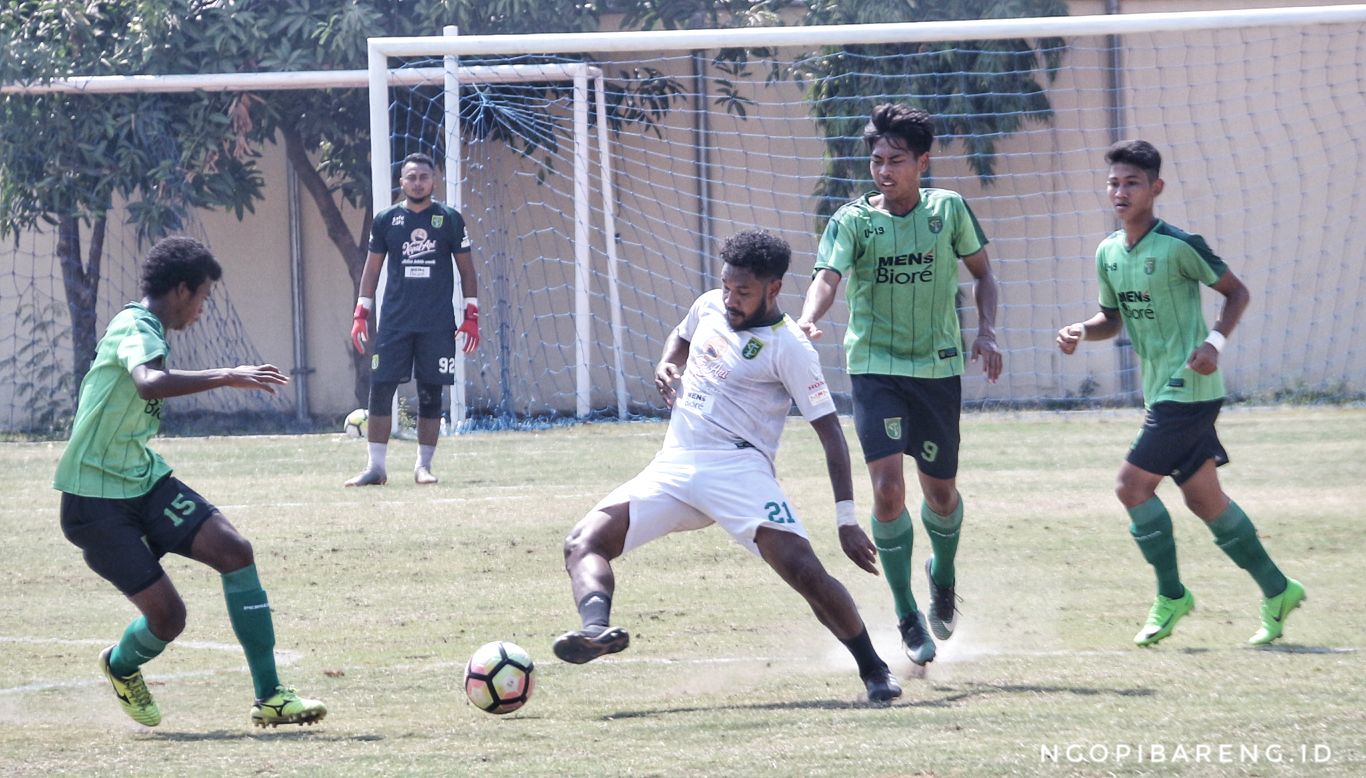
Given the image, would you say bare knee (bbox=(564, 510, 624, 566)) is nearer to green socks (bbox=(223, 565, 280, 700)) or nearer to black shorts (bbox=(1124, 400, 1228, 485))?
Result: green socks (bbox=(223, 565, 280, 700))

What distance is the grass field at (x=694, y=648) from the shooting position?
15.6 feet

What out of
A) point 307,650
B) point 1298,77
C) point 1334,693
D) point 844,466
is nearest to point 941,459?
point 844,466

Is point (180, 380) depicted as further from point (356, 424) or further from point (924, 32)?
point (356, 424)

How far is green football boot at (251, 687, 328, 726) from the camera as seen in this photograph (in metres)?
5.24

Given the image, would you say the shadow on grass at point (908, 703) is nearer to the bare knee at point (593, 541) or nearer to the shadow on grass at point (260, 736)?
the bare knee at point (593, 541)

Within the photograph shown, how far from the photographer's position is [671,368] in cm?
605

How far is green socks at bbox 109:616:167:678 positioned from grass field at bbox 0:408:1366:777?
0.21 metres

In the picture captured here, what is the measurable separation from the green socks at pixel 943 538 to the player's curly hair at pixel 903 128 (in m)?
1.46

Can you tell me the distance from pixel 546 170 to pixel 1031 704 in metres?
11.8

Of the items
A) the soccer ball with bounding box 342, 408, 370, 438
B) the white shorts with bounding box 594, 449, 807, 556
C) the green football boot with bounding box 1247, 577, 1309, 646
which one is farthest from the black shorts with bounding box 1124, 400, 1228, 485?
the soccer ball with bounding box 342, 408, 370, 438

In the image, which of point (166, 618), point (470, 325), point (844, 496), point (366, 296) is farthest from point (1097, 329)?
point (366, 296)

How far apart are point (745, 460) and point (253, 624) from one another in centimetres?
176

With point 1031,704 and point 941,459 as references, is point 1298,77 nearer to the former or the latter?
point 941,459

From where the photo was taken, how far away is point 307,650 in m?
6.73
